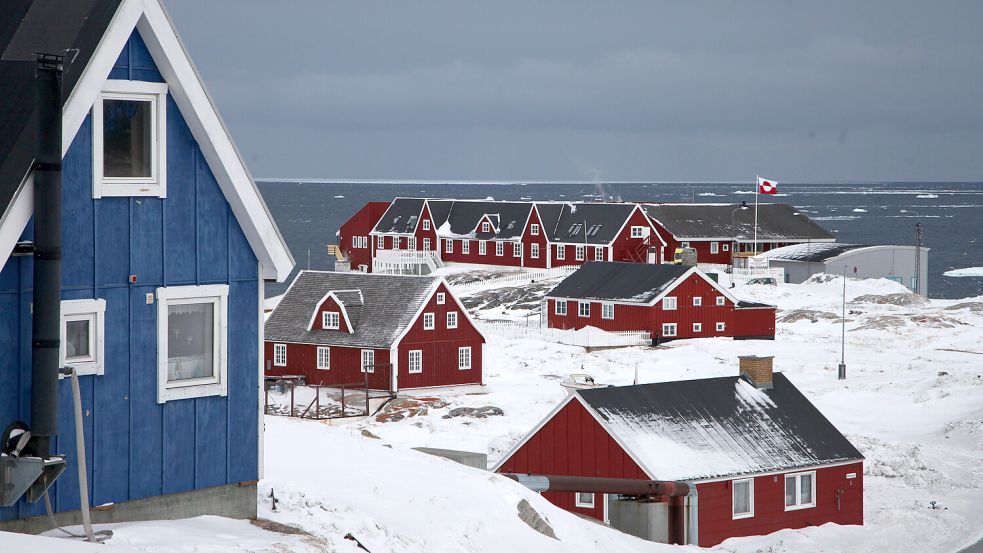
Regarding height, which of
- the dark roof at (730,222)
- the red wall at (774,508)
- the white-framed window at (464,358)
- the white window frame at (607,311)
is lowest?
the red wall at (774,508)

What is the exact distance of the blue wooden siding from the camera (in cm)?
1217

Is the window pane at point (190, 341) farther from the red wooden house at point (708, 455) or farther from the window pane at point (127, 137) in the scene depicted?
the red wooden house at point (708, 455)

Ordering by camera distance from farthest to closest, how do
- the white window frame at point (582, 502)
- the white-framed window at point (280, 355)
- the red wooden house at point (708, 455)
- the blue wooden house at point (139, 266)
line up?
the white-framed window at point (280, 355)
the white window frame at point (582, 502)
the red wooden house at point (708, 455)
the blue wooden house at point (139, 266)

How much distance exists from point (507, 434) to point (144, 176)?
31069mm

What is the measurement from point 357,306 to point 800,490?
83.3 feet

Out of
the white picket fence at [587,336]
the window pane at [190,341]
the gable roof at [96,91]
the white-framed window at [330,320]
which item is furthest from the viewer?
the white picket fence at [587,336]

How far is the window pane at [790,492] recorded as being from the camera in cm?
A: 3173

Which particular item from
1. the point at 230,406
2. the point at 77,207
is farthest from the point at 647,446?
the point at 77,207

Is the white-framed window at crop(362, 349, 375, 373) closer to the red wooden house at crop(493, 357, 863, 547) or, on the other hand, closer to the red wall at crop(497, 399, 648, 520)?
the red wooden house at crop(493, 357, 863, 547)

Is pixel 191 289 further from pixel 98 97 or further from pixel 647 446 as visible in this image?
pixel 647 446

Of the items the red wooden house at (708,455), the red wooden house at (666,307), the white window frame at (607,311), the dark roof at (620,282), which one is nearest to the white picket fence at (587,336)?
the red wooden house at (666,307)

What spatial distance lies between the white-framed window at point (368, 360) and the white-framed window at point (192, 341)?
3828cm

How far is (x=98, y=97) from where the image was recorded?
12344mm

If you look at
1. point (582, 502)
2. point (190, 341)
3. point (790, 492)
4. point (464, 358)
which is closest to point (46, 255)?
point (190, 341)
